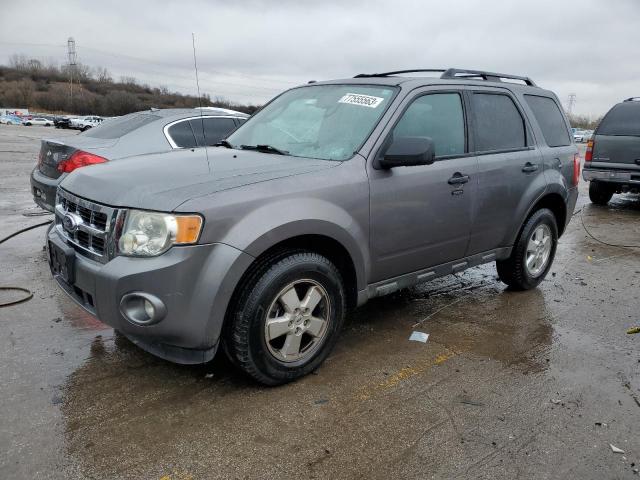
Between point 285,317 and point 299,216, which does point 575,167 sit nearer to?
point 299,216

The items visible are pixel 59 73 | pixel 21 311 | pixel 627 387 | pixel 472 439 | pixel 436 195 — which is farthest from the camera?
pixel 59 73

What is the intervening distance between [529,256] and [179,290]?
3660 millimetres

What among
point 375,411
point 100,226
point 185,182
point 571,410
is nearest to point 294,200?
point 185,182

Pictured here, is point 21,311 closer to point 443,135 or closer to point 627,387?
point 443,135

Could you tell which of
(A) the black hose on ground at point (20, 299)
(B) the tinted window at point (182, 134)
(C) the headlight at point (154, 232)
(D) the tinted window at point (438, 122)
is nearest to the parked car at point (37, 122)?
(B) the tinted window at point (182, 134)

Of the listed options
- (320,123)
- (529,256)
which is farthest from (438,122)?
(529,256)

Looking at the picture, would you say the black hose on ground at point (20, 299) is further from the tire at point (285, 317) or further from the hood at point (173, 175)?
the tire at point (285, 317)

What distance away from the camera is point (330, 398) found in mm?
3166

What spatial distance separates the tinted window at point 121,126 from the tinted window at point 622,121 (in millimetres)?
8467

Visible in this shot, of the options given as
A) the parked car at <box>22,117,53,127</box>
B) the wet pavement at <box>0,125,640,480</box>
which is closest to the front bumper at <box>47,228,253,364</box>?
the wet pavement at <box>0,125,640,480</box>

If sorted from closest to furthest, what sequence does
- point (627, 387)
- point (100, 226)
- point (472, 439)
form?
point (472, 439)
point (100, 226)
point (627, 387)

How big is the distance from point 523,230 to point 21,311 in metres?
4.37

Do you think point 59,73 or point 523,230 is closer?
point 523,230

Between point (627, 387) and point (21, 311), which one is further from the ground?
point (21, 311)
